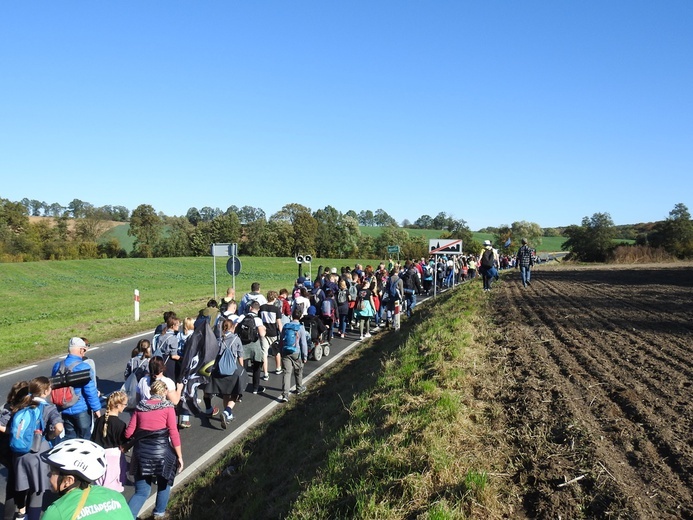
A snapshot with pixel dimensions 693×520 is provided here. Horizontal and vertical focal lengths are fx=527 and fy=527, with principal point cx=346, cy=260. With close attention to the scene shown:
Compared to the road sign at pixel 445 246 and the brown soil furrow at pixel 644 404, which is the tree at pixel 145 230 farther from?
the brown soil furrow at pixel 644 404

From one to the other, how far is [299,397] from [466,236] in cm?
7100

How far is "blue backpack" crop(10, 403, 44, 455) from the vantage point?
17.2 ft

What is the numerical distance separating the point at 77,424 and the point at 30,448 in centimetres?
148

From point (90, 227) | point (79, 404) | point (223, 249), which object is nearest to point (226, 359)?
point (79, 404)

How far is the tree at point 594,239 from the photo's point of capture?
185 ft

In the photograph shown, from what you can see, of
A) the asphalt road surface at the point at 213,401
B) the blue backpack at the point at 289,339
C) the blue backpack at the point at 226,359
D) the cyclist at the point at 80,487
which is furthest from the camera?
the blue backpack at the point at 289,339

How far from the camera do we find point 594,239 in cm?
5662

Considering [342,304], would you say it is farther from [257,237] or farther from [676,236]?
[257,237]

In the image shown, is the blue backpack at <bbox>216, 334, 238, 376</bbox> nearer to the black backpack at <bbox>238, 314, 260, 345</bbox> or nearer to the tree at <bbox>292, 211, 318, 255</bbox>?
the black backpack at <bbox>238, 314, 260, 345</bbox>

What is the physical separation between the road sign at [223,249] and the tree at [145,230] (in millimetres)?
70809

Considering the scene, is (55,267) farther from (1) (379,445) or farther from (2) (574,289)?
(1) (379,445)

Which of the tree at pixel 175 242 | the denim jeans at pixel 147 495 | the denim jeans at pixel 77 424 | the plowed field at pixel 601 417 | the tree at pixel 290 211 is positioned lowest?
the denim jeans at pixel 147 495

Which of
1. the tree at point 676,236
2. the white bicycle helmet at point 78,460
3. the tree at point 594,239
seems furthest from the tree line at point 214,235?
the white bicycle helmet at point 78,460

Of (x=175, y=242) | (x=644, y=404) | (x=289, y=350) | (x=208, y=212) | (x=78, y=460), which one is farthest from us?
(x=208, y=212)
